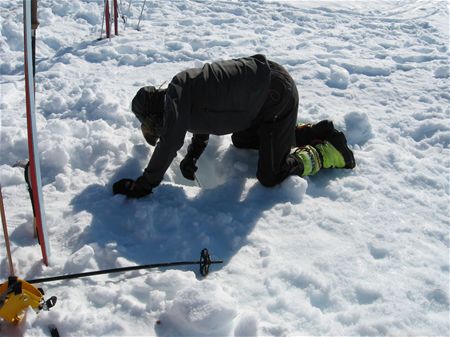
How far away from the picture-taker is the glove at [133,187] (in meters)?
2.84

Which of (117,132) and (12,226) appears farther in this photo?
(117,132)

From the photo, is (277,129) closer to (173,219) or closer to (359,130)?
(173,219)

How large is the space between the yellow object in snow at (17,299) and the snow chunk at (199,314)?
55 cm

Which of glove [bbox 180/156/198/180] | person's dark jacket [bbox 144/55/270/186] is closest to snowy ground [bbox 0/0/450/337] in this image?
glove [bbox 180/156/198/180]

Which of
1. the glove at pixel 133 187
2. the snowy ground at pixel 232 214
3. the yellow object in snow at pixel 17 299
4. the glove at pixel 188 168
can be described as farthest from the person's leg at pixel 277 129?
the yellow object in snow at pixel 17 299

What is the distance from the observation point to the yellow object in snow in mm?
1828

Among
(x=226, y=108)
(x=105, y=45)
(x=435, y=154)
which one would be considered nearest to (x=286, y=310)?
(x=226, y=108)

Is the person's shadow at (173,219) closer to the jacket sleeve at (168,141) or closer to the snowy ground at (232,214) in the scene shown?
the snowy ground at (232,214)

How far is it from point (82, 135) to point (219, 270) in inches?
66.2

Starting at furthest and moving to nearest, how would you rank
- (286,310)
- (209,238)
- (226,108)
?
(226,108), (209,238), (286,310)

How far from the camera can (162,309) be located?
2.11 m

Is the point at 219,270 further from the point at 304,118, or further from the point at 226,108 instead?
the point at 304,118

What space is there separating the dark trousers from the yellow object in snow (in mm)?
1707

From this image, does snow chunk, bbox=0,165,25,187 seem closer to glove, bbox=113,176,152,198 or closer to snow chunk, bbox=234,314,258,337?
glove, bbox=113,176,152,198
